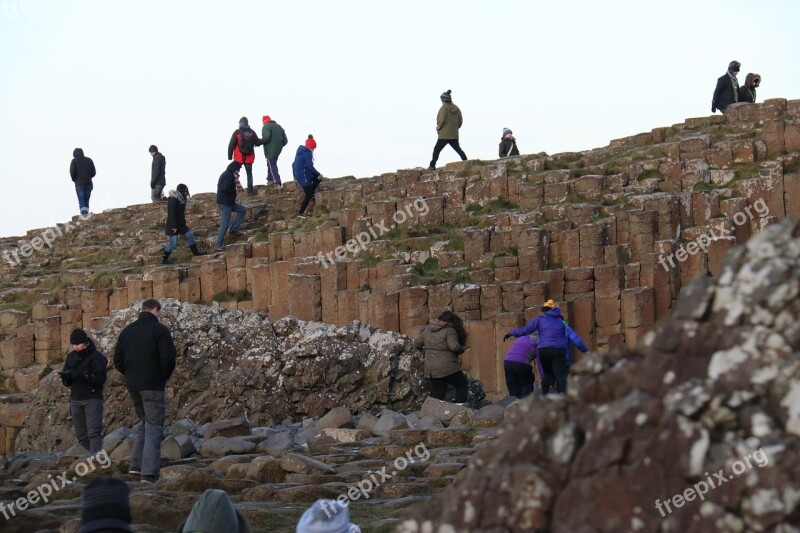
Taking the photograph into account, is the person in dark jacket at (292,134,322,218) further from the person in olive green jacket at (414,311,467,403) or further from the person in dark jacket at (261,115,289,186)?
the person in olive green jacket at (414,311,467,403)

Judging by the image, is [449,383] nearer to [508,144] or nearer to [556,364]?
[556,364]

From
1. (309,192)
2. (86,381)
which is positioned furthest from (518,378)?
(309,192)

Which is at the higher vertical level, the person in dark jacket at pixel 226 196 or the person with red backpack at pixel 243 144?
the person with red backpack at pixel 243 144

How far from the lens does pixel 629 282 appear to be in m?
22.5

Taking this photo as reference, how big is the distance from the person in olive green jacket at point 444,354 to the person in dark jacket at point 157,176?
46.8ft

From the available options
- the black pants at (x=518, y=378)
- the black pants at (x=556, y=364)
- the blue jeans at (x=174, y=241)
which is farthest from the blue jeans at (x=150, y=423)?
the blue jeans at (x=174, y=241)

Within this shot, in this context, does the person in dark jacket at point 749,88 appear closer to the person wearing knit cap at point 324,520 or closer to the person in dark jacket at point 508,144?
the person in dark jacket at point 508,144

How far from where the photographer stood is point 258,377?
21359 mm

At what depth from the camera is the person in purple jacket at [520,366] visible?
19.6 metres

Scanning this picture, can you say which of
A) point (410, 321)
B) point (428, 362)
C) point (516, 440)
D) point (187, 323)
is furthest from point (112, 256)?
point (516, 440)

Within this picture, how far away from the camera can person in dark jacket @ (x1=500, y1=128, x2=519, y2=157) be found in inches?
1241

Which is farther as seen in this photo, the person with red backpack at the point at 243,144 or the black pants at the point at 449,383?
the person with red backpack at the point at 243,144

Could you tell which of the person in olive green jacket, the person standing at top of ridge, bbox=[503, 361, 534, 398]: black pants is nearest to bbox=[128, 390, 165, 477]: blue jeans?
the person in olive green jacket

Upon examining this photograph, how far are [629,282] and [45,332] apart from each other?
12613mm
